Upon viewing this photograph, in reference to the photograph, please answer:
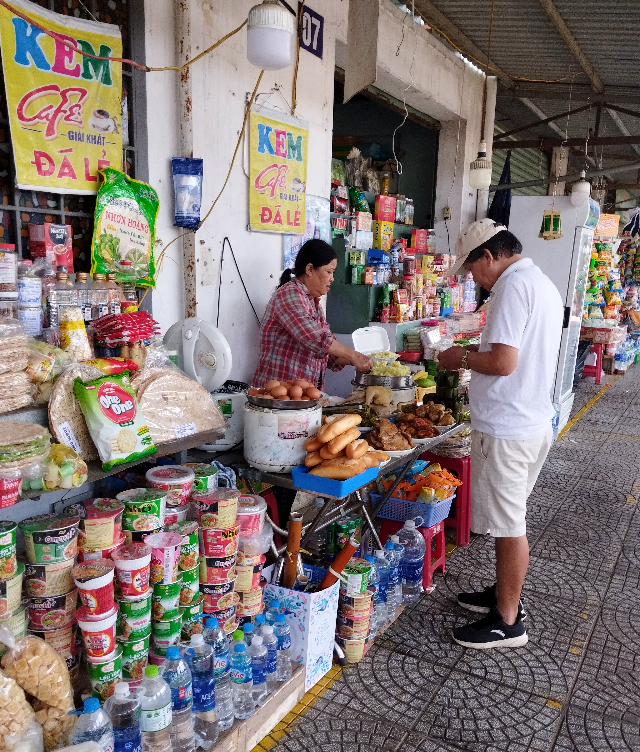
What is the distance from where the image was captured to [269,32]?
2963 millimetres

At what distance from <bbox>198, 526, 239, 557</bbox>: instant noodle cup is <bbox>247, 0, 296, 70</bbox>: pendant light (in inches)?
89.1

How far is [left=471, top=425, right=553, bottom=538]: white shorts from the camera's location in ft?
9.95

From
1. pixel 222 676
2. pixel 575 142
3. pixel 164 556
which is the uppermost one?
pixel 575 142

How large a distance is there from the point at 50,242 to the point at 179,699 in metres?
2.03

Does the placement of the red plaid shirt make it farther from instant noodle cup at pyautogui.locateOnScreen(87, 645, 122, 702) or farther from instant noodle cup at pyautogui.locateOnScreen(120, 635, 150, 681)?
instant noodle cup at pyautogui.locateOnScreen(87, 645, 122, 702)

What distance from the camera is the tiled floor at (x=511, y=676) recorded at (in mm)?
2529

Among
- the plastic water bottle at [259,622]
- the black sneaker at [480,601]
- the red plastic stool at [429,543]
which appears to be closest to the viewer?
the plastic water bottle at [259,622]

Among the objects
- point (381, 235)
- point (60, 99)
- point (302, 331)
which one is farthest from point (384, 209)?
point (60, 99)

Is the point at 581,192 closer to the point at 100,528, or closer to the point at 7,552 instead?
the point at 100,528

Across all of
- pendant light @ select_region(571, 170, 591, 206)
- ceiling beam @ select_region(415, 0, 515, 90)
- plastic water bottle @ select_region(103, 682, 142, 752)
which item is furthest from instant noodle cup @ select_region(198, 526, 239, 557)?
pendant light @ select_region(571, 170, 591, 206)

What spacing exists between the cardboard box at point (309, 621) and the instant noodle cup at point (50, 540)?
0.97 m

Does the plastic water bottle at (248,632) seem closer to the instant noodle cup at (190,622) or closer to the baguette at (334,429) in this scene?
the instant noodle cup at (190,622)

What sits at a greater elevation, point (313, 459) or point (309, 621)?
point (313, 459)

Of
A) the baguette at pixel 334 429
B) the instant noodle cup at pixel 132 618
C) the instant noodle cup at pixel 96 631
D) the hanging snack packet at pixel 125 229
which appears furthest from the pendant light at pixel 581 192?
the instant noodle cup at pixel 96 631
